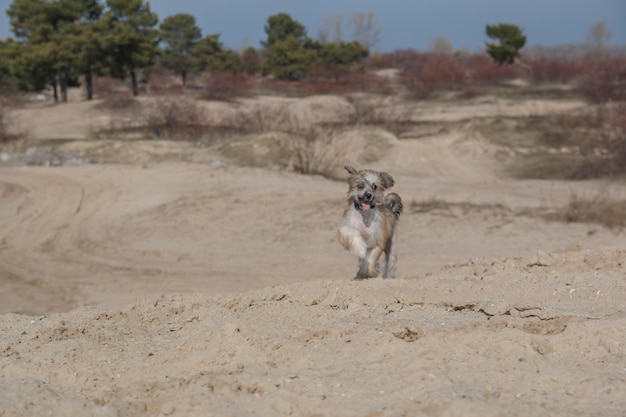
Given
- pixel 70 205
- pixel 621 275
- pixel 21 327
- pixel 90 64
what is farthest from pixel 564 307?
pixel 90 64

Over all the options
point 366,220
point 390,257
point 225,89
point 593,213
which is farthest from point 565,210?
point 225,89

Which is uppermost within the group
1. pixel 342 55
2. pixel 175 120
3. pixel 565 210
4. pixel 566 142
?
pixel 342 55

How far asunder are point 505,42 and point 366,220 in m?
60.7

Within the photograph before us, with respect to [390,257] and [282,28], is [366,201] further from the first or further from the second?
[282,28]

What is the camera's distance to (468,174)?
26797 mm

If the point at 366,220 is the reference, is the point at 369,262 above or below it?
below

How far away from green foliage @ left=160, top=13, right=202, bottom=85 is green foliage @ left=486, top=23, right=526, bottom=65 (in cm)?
2385

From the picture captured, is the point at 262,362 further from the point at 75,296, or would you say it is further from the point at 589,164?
the point at 589,164

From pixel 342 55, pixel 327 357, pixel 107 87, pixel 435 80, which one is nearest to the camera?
pixel 327 357

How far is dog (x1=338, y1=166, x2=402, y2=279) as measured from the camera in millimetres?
8141

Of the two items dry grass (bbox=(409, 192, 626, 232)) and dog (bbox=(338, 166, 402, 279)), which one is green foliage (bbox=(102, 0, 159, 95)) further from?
dog (bbox=(338, 166, 402, 279))

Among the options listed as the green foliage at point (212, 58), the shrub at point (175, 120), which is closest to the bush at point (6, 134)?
the shrub at point (175, 120)

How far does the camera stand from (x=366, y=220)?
27.0 feet

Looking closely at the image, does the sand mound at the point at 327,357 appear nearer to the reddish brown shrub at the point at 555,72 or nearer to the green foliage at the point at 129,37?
the green foliage at the point at 129,37
